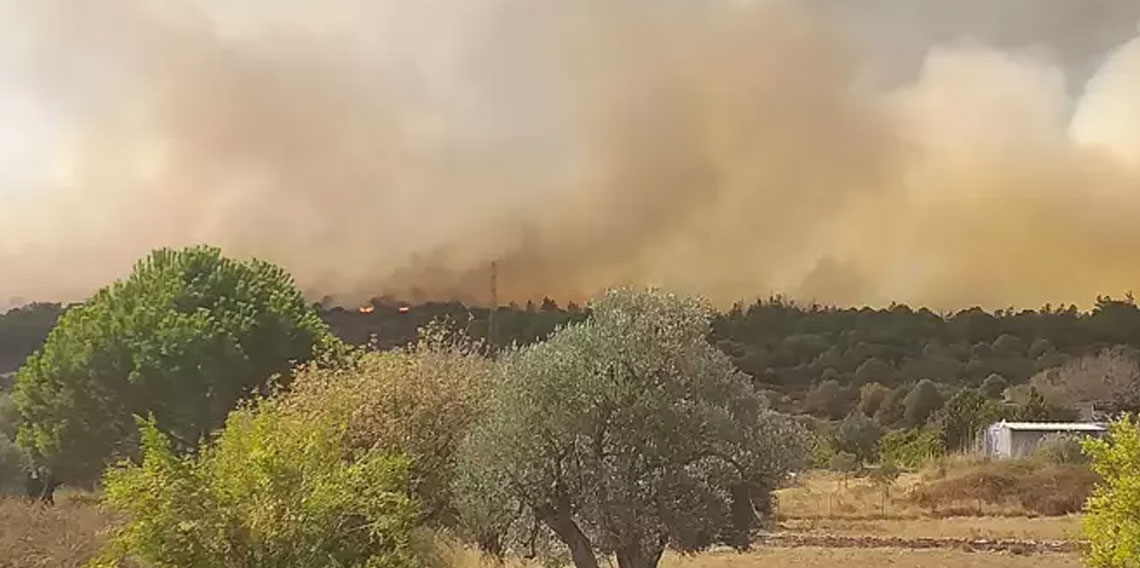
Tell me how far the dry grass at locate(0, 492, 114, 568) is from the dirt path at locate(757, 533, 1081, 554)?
16596mm

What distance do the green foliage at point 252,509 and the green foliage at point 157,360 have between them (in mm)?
27530

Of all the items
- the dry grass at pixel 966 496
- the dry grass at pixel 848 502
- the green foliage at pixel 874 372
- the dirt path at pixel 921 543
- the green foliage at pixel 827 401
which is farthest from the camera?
the green foliage at pixel 874 372

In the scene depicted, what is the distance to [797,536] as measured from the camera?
39.0 meters

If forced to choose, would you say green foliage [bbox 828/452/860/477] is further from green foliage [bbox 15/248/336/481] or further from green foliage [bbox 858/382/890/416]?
green foliage [bbox 15/248/336/481]

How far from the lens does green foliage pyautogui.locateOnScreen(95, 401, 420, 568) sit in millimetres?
14898

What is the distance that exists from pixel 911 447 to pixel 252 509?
59479 mm

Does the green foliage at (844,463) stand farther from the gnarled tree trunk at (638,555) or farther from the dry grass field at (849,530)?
the gnarled tree trunk at (638,555)

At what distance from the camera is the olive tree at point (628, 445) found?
64.2 ft

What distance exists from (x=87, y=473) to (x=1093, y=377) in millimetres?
62039

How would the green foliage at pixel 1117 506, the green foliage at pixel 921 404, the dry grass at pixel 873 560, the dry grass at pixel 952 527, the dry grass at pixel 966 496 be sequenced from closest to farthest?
the green foliage at pixel 1117 506
the dry grass at pixel 873 560
the dry grass at pixel 952 527
the dry grass at pixel 966 496
the green foliage at pixel 921 404

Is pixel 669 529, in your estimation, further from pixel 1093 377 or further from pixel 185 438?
pixel 1093 377

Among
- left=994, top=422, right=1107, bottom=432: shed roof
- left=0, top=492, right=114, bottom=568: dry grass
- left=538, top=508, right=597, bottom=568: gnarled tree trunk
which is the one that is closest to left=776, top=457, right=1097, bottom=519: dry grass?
left=994, top=422, right=1107, bottom=432: shed roof

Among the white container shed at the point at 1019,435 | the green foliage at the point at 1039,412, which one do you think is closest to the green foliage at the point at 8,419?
the white container shed at the point at 1019,435

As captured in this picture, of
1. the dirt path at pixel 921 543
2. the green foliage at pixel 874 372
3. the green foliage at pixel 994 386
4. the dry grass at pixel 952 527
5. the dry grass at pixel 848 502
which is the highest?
the green foliage at pixel 874 372
